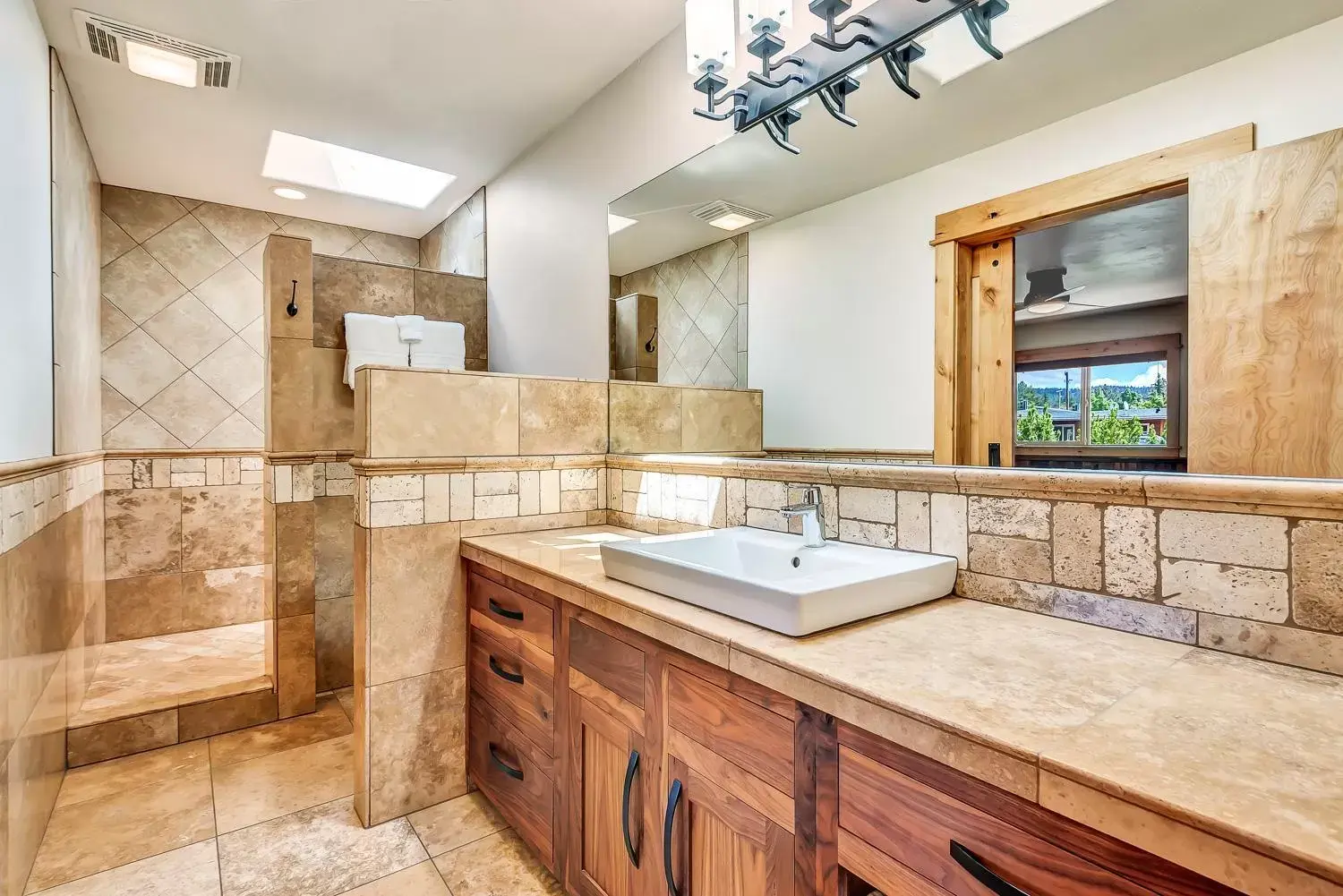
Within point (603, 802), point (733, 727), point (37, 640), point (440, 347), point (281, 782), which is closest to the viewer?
point (733, 727)

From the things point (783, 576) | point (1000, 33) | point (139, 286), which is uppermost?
point (139, 286)

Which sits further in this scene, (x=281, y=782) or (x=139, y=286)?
(x=139, y=286)

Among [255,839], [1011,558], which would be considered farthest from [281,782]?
[1011,558]

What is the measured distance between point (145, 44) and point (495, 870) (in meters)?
2.88

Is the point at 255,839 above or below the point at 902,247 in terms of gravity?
below

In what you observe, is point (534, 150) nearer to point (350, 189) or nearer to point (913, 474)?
point (350, 189)

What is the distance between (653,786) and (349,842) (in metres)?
1.18

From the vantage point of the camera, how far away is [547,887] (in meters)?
1.57

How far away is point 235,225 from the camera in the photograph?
12.1ft

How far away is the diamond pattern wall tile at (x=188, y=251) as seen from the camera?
3508mm

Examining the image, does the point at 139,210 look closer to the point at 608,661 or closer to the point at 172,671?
the point at 172,671

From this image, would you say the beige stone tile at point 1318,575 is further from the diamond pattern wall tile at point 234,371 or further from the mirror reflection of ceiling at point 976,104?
the diamond pattern wall tile at point 234,371

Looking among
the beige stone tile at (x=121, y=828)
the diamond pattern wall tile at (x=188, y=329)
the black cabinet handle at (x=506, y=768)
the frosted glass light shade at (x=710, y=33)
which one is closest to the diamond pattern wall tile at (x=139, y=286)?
the diamond pattern wall tile at (x=188, y=329)

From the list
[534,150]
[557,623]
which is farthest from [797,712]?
[534,150]
